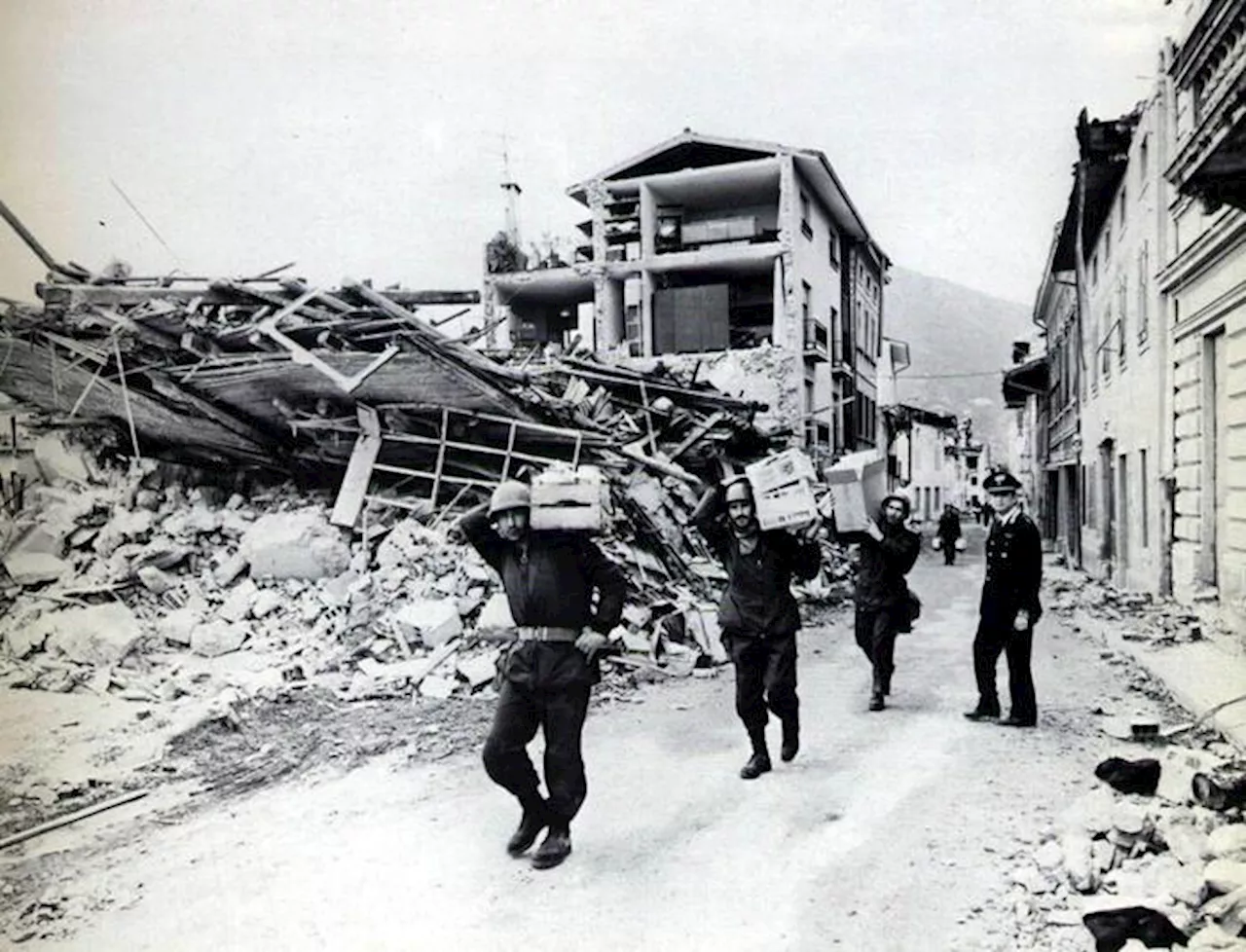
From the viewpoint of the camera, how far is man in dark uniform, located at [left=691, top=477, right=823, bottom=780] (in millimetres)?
5129

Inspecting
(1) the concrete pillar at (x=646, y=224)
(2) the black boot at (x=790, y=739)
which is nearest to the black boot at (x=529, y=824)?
(2) the black boot at (x=790, y=739)

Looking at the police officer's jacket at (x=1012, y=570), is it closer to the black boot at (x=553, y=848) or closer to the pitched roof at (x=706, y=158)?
→ the black boot at (x=553, y=848)

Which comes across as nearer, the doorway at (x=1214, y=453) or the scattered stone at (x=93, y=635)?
the doorway at (x=1214, y=453)

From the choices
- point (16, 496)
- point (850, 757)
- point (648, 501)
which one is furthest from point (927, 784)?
point (16, 496)

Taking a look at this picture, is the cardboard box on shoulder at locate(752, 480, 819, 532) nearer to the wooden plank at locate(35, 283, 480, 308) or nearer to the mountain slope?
the wooden plank at locate(35, 283, 480, 308)

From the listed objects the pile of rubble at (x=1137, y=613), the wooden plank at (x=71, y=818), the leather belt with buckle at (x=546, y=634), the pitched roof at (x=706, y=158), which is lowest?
the wooden plank at (x=71, y=818)

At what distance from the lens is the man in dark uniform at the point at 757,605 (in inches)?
202

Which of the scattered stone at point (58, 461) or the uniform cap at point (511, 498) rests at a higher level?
the scattered stone at point (58, 461)

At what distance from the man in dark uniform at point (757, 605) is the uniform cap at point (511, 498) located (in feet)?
4.47

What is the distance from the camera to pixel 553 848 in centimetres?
388

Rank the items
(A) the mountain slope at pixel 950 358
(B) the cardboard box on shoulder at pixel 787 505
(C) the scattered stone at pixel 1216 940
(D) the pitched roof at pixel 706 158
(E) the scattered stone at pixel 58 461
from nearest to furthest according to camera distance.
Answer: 1. (C) the scattered stone at pixel 1216 940
2. (B) the cardboard box on shoulder at pixel 787 505
3. (E) the scattered stone at pixel 58 461
4. (D) the pitched roof at pixel 706 158
5. (A) the mountain slope at pixel 950 358

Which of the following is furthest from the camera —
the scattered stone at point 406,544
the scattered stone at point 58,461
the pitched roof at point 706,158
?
the pitched roof at point 706,158

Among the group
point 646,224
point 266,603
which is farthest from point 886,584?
point 646,224

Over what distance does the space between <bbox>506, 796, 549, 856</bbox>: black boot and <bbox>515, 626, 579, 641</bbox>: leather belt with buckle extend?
2.25ft
